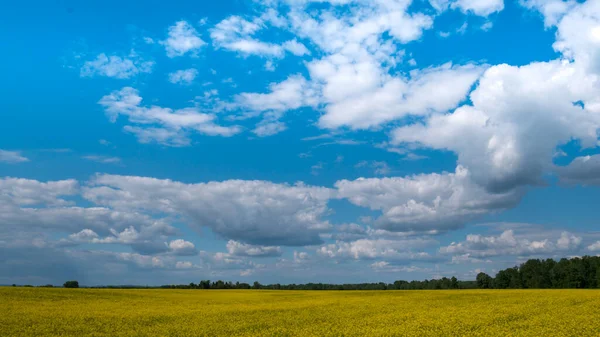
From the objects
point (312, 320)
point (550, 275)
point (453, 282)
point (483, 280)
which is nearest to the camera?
point (312, 320)

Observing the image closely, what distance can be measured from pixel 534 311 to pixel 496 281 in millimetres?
143403

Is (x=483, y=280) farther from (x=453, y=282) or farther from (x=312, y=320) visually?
(x=312, y=320)

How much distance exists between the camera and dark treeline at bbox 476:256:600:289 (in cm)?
15375

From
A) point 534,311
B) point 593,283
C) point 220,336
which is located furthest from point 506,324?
point 593,283

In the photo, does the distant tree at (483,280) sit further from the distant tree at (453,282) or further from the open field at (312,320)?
the open field at (312,320)

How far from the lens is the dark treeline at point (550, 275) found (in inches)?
6053

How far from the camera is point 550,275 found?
16462cm

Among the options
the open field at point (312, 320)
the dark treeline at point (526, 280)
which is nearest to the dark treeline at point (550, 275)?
the dark treeline at point (526, 280)

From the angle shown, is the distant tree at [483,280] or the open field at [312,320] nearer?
Result: the open field at [312,320]

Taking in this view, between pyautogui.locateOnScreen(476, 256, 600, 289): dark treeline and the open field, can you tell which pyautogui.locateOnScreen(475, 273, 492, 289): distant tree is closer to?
pyautogui.locateOnScreen(476, 256, 600, 289): dark treeline

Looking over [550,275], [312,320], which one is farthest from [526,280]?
[312,320]

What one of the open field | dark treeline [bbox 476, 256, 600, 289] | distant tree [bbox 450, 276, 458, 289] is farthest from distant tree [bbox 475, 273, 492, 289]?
the open field

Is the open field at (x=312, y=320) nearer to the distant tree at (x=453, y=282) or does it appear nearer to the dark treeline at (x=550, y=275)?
the distant tree at (x=453, y=282)

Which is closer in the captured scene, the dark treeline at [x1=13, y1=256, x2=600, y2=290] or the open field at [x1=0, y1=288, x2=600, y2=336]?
the open field at [x1=0, y1=288, x2=600, y2=336]
